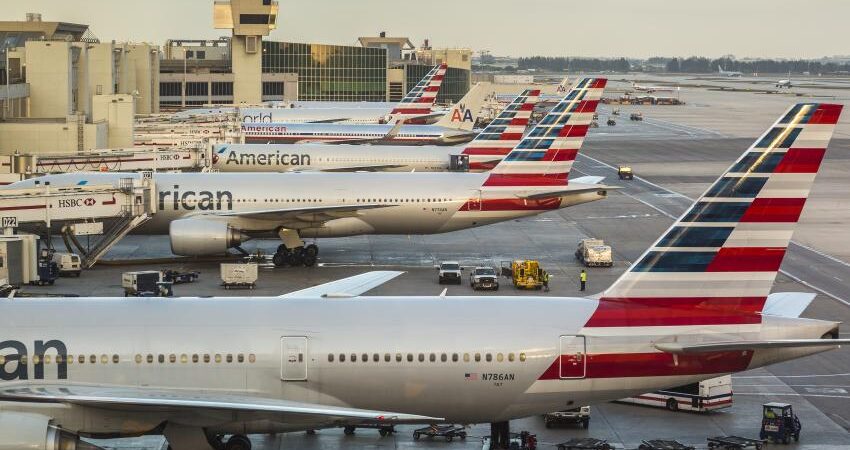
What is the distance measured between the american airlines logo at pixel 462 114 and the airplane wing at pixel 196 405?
8305 cm

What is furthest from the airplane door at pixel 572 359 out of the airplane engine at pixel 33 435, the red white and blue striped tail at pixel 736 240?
the airplane engine at pixel 33 435

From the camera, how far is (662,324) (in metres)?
26.8

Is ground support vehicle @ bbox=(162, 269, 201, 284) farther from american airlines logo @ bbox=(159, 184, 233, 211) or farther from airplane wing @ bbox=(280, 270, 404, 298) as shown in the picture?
airplane wing @ bbox=(280, 270, 404, 298)

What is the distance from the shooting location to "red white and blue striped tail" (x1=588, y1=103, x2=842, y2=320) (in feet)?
87.8

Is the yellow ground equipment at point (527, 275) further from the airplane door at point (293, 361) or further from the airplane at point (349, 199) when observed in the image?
the airplane door at point (293, 361)

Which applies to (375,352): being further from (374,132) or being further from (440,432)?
(374,132)

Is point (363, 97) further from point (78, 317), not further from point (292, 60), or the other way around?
point (78, 317)

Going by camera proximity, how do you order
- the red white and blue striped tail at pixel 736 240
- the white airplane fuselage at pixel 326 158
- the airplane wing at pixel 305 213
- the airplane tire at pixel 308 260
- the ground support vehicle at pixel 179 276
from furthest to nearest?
the white airplane fuselage at pixel 326 158 → the airplane tire at pixel 308 260 → the airplane wing at pixel 305 213 → the ground support vehicle at pixel 179 276 → the red white and blue striped tail at pixel 736 240

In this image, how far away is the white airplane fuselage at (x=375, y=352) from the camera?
25688mm

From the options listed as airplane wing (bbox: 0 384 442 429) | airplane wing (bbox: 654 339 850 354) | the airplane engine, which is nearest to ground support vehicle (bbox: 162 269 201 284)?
airplane wing (bbox: 0 384 442 429)

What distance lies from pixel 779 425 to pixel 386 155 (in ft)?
176

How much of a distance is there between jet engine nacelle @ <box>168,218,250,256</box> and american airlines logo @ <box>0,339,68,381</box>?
29.1 metres

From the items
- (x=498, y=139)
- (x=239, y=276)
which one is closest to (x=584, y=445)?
(x=239, y=276)

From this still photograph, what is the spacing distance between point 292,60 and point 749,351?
151 m
